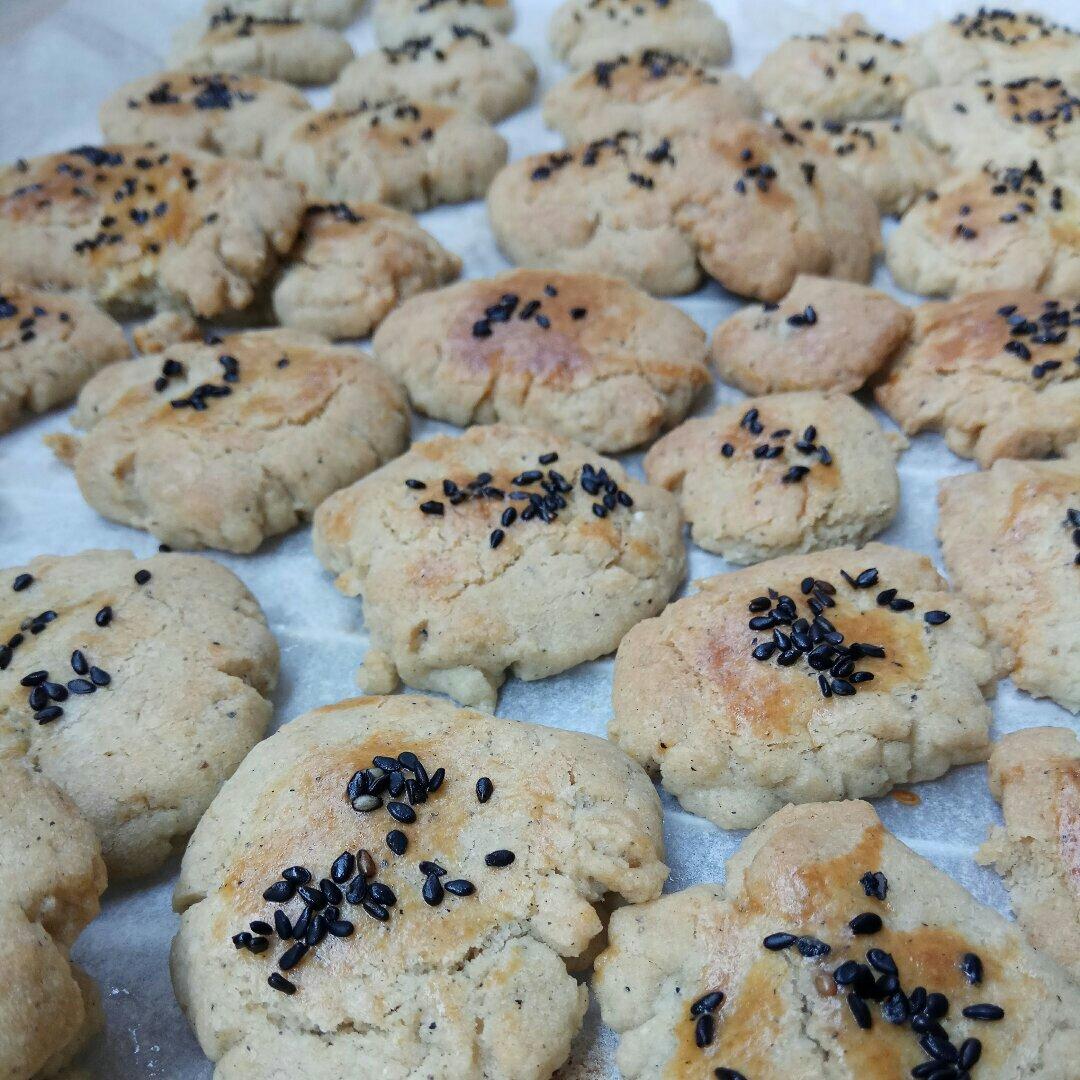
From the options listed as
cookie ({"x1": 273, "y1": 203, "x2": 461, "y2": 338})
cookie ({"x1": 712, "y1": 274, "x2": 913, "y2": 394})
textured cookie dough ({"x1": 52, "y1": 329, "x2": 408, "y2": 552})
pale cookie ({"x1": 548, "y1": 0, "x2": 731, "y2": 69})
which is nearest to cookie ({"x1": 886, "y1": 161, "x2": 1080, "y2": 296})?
cookie ({"x1": 712, "y1": 274, "x2": 913, "y2": 394})

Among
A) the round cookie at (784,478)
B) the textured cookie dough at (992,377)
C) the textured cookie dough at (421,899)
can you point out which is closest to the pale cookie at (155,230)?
the round cookie at (784,478)

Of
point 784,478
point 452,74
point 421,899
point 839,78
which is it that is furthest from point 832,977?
point 452,74

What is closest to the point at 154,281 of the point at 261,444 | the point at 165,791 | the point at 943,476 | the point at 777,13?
the point at 261,444

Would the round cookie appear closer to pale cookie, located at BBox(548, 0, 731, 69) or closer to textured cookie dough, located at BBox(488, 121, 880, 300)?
textured cookie dough, located at BBox(488, 121, 880, 300)

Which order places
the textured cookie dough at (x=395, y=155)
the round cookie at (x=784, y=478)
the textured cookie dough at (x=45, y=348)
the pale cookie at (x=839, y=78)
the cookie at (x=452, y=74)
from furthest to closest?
the cookie at (x=452, y=74), the pale cookie at (x=839, y=78), the textured cookie dough at (x=395, y=155), the textured cookie dough at (x=45, y=348), the round cookie at (x=784, y=478)

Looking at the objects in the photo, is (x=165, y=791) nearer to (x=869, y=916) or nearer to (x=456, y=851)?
(x=456, y=851)

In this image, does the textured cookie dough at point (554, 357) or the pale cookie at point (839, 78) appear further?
the pale cookie at point (839, 78)

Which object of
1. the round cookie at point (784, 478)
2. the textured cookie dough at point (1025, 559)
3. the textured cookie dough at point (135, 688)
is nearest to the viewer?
the textured cookie dough at point (135, 688)

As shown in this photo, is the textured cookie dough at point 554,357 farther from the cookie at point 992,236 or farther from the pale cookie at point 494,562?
the cookie at point 992,236
